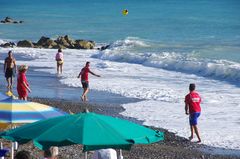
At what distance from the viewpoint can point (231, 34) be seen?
210 feet

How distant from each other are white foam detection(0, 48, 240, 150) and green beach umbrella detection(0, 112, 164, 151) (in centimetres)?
737

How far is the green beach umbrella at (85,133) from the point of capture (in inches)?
309

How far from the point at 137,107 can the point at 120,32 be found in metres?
52.4

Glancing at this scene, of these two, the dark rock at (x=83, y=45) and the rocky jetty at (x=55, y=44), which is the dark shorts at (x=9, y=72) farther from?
the dark rock at (x=83, y=45)

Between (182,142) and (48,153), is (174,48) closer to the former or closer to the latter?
(182,142)

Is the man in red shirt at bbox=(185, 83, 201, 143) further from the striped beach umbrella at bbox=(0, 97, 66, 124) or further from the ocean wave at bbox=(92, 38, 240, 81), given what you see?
the ocean wave at bbox=(92, 38, 240, 81)

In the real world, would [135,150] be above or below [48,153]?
below

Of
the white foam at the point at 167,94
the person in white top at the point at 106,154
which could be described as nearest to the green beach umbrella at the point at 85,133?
the person in white top at the point at 106,154

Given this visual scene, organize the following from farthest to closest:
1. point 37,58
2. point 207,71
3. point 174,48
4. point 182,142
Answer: point 174,48 < point 37,58 < point 207,71 < point 182,142

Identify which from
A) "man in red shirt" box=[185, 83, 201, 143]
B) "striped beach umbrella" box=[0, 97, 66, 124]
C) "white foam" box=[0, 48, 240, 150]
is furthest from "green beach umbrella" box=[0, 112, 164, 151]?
"white foam" box=[0, 48, 240, 150]

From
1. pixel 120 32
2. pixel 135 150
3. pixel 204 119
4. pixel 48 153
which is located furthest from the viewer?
pixel 120 32

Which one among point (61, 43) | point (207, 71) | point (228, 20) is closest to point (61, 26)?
point (228, 20)

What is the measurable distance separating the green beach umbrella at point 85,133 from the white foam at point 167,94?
7374mm

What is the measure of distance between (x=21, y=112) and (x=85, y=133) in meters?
2.16
